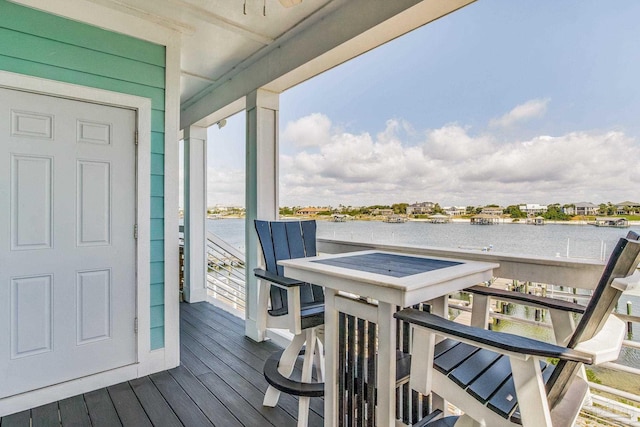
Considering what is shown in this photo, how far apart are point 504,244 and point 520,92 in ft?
3.24

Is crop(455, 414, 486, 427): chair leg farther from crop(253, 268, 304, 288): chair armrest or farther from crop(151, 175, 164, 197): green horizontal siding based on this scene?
crop(151, 175, 164, 197): green horizontal siding

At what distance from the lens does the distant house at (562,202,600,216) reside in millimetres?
1688

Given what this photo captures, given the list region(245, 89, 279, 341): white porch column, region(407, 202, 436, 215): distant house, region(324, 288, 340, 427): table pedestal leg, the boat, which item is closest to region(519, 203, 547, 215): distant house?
region(407, 202, 436, 215): distant house

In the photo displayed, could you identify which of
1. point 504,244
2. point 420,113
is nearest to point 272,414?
point 504,244

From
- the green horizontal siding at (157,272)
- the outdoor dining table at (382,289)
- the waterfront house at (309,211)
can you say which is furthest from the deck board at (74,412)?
the waterfront house at (309,211)

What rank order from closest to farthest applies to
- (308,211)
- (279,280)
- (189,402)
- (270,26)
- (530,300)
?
(530,300) → (279,280) → (189,402) → (270,26) → (308,211)

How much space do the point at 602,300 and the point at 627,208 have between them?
898 mm

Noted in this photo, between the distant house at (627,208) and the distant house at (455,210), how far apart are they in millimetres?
773

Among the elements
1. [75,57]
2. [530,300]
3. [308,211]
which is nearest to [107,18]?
[75,57]

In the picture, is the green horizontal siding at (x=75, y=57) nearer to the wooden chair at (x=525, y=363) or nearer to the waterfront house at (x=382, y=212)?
the waterfront house at (x=382, y=212)

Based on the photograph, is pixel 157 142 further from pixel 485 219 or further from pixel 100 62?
pixel 485 219

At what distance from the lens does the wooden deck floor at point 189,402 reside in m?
1.96

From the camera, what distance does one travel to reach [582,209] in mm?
1730

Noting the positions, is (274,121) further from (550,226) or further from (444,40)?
(550,226)
